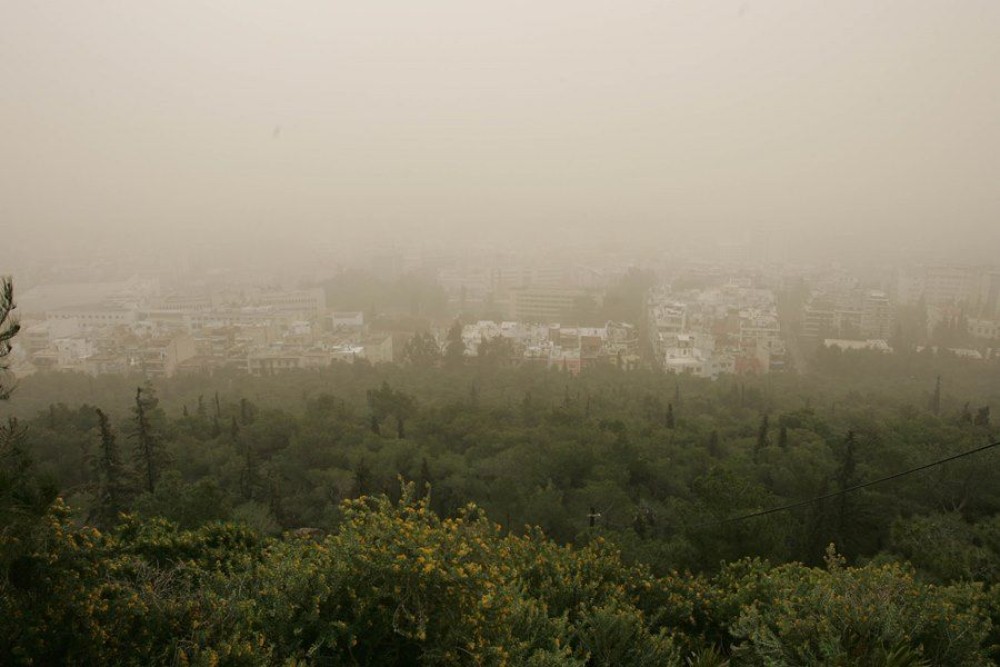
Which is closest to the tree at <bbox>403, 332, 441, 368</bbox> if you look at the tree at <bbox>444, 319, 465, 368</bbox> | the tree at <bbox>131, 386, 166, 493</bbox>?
the tree at <bbox>444, 319, 465, 368</bbox>

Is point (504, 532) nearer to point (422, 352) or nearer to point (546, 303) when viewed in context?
point (422, 352)

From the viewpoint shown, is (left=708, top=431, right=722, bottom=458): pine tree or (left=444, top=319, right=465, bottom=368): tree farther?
(left=444, top=319, right=465, bottom=368): tree

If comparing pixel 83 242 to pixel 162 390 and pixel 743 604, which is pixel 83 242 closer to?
pixel 162 390

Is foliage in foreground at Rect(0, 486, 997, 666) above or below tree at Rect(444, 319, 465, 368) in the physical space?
above

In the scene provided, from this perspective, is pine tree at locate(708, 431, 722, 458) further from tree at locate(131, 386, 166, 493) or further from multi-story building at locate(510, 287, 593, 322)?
multi-story building at locate(510, 287, 593, 322)

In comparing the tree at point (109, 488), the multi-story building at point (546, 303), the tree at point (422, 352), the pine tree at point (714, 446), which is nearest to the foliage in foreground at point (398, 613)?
the tree at point (109, 488)

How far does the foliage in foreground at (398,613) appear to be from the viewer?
299cm

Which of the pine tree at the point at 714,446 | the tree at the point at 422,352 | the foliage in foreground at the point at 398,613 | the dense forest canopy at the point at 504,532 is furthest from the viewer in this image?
the tree at the point at 422,352

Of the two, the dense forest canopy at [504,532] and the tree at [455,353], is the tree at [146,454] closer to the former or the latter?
the dense forest canopy at [504,532]

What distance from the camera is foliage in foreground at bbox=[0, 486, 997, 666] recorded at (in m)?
2.99

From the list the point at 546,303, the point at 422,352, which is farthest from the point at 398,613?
the point at 546,303

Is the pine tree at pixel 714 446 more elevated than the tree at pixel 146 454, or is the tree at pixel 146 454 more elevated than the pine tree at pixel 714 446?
the tree at pixel 146 454

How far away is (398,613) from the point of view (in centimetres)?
349

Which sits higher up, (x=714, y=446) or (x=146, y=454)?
(x=146, y=454)
